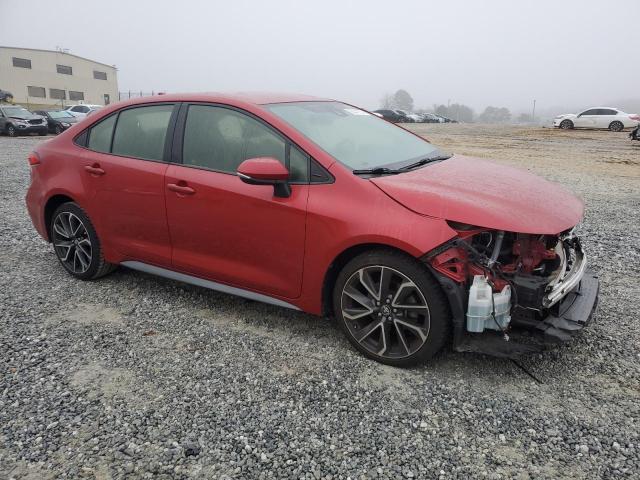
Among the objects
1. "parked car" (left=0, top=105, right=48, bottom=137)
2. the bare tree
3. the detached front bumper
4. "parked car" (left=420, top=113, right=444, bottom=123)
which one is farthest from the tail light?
the bare tree

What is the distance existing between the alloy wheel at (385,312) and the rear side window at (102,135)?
247 cm

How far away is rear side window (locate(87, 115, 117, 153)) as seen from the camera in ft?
13.7

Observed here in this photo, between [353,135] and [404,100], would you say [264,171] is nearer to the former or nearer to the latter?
[353,135]

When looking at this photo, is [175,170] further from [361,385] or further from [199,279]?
[361,385]

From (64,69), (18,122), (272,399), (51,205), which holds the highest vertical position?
(64,69)

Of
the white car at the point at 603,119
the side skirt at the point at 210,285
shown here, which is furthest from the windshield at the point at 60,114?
the white car at the point at 603,119

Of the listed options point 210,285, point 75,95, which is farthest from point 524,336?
point 75,95

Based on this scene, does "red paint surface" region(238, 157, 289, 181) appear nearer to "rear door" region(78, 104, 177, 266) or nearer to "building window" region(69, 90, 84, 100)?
"rear door" region(78, 104, 177, 266)

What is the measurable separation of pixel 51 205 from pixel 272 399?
3.06m

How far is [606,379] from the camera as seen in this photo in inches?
118

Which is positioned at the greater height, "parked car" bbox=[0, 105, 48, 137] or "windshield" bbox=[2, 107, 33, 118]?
"windshield" bbox=[2, 107, 33, 118]

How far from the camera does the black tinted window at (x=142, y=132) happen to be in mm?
3859

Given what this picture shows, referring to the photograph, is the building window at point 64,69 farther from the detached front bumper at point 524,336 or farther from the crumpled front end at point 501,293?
the detached front bumper at point 524,336

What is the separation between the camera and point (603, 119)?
91.1 feet
